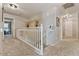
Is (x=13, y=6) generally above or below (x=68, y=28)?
above

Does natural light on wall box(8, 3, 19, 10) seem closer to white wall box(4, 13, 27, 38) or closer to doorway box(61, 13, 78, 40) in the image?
white wall box(4, 13, 27, 38)

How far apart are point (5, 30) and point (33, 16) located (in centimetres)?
37

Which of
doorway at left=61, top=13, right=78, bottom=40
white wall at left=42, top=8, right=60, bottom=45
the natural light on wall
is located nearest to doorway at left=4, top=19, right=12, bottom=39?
the natural light on wall

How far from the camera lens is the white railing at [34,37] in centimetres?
130

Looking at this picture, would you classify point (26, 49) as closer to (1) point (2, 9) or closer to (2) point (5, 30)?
(2) point (5, 30)

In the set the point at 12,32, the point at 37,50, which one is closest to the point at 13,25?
the point at 12,32

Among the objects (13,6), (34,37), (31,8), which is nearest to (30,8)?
(31,8)

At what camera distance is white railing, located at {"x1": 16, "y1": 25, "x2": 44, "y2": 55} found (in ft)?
4.26

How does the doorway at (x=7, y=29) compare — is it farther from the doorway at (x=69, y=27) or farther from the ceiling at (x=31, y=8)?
the doorway at (x=69, y=27)

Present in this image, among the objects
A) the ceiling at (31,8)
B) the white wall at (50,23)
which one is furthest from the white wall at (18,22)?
the white wall at (50,23)

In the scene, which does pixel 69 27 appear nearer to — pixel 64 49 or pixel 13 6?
pixel 64 49

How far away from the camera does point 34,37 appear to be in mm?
1316

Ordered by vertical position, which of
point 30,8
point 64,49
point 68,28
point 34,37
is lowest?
point 64,49

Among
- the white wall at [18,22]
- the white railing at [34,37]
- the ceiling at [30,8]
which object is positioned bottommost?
the white railing at [34,37]
